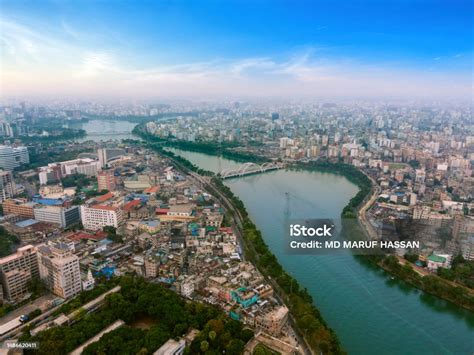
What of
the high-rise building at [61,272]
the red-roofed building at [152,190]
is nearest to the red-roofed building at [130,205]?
the red-roofed building at [152,190]

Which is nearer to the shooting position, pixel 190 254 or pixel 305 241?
pixel 305 241

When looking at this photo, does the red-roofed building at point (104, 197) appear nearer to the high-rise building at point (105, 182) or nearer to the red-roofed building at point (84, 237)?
the high-rise building at point (105, 182)

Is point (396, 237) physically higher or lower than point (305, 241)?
lower

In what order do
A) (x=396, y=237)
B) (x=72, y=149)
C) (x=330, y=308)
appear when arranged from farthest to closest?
(x=72, y=149)
(x=396, y=237)
(x=330, y=308)

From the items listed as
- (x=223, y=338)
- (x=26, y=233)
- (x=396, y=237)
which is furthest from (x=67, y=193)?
(x=396, y=237)

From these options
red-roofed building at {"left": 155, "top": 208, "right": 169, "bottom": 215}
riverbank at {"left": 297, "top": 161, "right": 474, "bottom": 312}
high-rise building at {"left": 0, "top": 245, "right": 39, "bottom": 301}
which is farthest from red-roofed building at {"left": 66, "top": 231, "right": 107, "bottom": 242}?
riverbank at {"left": 297, "top": 161, "right": 474, "bottom": 312}

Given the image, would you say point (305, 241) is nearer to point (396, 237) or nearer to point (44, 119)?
point (396, 237)

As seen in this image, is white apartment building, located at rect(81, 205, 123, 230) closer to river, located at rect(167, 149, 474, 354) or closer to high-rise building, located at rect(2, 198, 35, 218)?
high-rise building, located at rect(2, 198, 35, 218)

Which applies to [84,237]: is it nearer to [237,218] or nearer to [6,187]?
[237,218]
